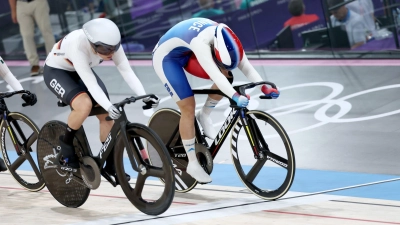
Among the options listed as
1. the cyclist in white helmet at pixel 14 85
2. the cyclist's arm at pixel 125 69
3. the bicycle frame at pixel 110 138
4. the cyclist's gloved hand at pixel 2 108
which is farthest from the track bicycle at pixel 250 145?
the cyclist's gloved hand at pixel 2 108

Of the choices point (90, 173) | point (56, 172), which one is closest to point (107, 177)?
point (90, 173)

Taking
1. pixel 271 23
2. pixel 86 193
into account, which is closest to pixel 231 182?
pixel 86 193

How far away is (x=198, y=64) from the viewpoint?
210 inches

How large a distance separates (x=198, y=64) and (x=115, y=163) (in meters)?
0.91

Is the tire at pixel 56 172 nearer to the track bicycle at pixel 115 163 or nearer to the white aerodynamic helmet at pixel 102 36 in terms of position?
the track bicycle at pixel 115 163

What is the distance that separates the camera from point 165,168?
15.7 ft

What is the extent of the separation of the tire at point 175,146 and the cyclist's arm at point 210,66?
69 centimetres

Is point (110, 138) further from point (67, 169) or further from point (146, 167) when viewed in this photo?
point (67, 169)

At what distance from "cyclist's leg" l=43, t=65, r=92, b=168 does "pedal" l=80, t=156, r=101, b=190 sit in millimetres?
84

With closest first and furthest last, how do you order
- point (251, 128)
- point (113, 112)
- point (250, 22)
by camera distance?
point (113, 112)
point (251, 128)
point (250, 22)

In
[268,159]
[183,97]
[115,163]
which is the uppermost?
[183,97]

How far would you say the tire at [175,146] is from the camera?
→ 18.5ft

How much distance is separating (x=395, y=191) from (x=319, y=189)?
0.54 m

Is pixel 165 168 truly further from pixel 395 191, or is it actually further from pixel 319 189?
pixel 395 191
